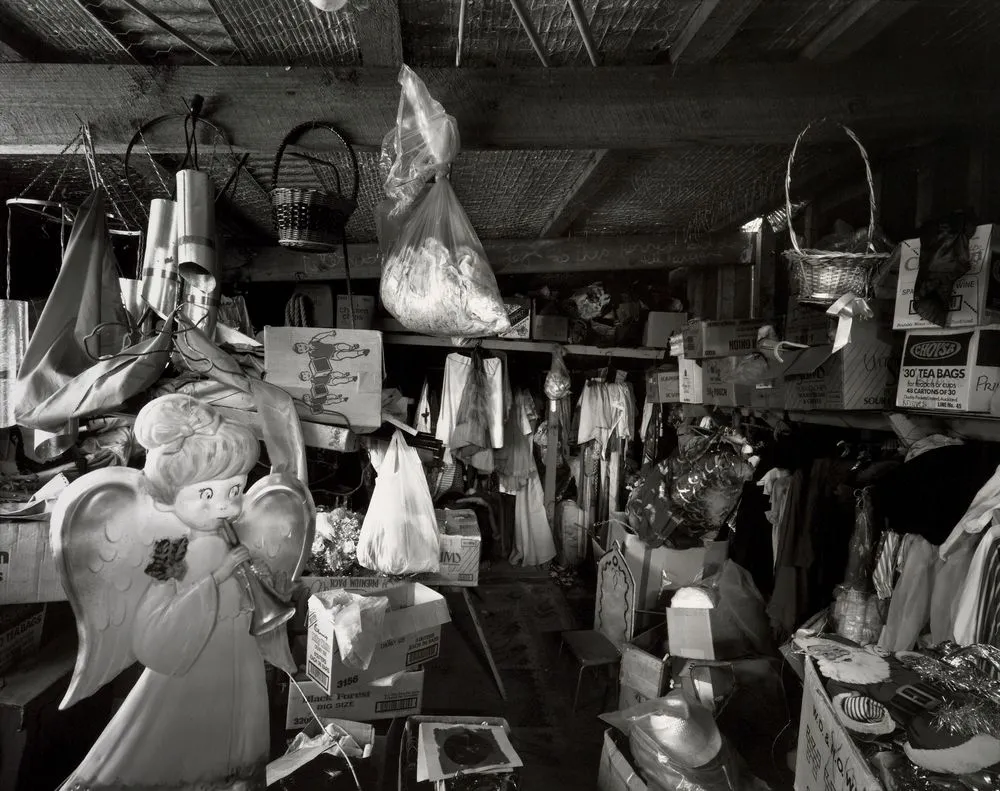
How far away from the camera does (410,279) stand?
6.43ft

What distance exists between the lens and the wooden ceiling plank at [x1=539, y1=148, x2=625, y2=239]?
249 centimetres

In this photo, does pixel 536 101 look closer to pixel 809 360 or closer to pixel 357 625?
pixel 809 360

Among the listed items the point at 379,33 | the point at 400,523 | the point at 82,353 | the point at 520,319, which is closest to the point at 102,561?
the point at 82,353

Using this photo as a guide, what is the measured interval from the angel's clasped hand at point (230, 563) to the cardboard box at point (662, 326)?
3.73 meters

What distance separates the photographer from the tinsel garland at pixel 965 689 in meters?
1.01

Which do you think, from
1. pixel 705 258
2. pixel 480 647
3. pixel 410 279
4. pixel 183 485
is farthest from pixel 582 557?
pixel 183 485

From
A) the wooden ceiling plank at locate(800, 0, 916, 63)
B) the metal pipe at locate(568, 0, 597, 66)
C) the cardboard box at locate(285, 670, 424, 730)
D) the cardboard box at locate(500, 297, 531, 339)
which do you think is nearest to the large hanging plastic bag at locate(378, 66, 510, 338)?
the metal pipe at locate(568, 0, 597, 66)

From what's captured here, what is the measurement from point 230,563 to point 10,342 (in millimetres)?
1275

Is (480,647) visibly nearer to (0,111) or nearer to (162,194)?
(162,194)

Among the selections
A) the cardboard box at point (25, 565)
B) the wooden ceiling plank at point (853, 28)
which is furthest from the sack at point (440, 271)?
the cardboard box at point (25, 565)

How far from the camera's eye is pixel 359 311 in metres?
4.50

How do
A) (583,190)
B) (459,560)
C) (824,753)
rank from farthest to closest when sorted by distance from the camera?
(459,560), (583,190), (824,753)

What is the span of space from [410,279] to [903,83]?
168 centimetres

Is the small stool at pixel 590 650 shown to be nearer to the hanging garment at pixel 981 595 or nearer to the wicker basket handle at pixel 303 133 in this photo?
the hanging garment at pixel 981 595
